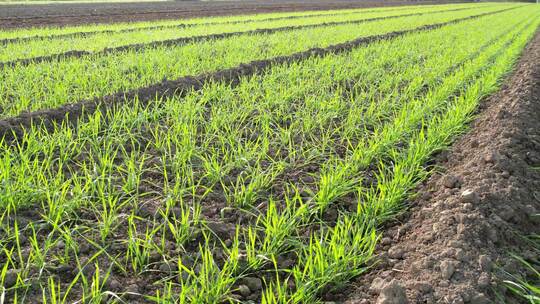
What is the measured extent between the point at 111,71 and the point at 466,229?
5.00 m

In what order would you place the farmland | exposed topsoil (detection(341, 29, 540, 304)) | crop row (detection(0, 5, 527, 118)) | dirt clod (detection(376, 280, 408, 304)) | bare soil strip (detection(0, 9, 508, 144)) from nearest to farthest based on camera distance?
dirt clod (detection(376, 280, 408, 304)), exposed topsoil (detection(341, 29, 540, 304)), the farmland, bare soil strip (detection(0, 9, 508, 144)), crop row (detection(0, 5, 527, 118))

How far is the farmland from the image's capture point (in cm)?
208

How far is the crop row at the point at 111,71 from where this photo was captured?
189 inches

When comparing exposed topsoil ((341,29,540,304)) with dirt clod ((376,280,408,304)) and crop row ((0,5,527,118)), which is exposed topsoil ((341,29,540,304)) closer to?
dirt clod ((376,280,408,304))

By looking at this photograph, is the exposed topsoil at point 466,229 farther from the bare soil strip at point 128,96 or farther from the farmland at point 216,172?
the bare soil strip at point 128,96

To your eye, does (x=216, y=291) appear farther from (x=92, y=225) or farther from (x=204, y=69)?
(x=204, y=69)

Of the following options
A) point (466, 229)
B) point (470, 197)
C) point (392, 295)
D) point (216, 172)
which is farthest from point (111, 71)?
point (392, 295)

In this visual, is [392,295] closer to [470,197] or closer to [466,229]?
[466,229]

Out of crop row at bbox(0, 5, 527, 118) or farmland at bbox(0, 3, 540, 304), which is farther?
crop row at bbox(0, 5, 527, 118)

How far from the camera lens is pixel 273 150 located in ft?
12.1

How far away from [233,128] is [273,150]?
1.83 ft

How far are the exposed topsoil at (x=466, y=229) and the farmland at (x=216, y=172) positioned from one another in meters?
0.03

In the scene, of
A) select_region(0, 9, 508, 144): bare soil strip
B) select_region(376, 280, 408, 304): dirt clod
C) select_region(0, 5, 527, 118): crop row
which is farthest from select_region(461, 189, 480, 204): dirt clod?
select_region(0, 5, 527, 118): crop row

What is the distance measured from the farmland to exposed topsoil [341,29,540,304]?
0.03m
